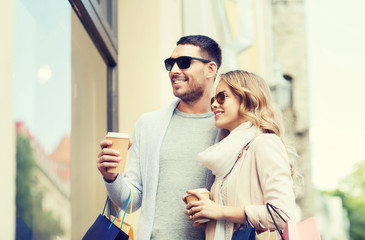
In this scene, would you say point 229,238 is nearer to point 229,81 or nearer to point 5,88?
point 229,81

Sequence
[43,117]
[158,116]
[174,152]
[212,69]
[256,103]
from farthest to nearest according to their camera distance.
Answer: [212,69] < [158,116] < [174,152] < [43,117] < [256,103]

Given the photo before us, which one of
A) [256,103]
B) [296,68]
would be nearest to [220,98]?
[256,103]

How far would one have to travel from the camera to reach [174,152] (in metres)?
3.03

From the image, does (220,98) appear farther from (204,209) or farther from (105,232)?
(105,232)

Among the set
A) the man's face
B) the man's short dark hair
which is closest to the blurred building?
the man's short dark hair

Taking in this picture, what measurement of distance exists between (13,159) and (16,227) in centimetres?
30

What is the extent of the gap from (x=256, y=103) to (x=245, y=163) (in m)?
0.34

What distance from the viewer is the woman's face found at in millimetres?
2682

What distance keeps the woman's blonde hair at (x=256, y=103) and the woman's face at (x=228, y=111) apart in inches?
1.0

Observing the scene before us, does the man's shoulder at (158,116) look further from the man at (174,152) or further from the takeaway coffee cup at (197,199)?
the takeaway coffee cup at (197,199)

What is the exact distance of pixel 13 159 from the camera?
7.49ft

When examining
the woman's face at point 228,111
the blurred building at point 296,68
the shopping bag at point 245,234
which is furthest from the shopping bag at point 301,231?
the blurred building at point 296,68

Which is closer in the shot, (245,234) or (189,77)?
(245,234)

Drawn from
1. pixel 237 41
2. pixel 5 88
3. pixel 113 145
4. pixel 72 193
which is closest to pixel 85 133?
pixel 72 193
